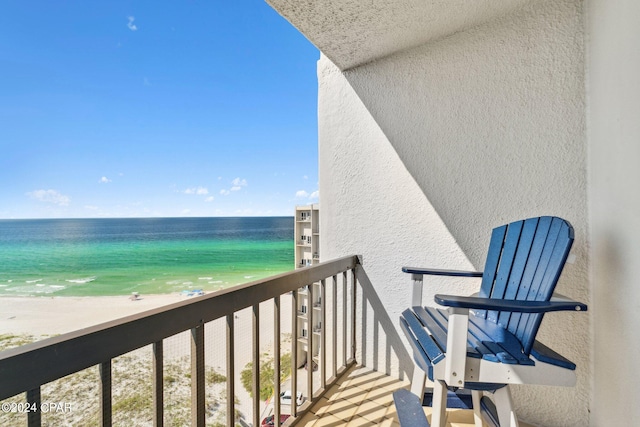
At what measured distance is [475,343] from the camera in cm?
113

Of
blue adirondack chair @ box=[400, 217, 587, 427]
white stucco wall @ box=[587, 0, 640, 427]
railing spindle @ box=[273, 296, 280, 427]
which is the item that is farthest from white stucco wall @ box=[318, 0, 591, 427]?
railing spindle @ box=[273, 296, 280, 427]

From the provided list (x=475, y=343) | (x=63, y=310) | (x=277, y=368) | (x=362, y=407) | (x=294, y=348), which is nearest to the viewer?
(x=475, y=343)

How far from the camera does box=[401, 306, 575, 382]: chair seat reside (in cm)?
101

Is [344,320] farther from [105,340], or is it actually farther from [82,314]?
[82,314]

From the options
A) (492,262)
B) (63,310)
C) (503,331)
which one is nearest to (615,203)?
(492,262)

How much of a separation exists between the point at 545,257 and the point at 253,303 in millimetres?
1247

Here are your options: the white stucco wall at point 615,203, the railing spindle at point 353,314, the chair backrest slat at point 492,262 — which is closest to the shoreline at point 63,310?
the railing spindle at point 353,314

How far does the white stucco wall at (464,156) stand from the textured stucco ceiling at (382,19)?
0.10 metres

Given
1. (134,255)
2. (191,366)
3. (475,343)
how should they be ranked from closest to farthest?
(191,366) < (475,343) < (134,255)

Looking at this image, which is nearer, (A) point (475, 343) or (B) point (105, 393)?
(B) point (105, 393)

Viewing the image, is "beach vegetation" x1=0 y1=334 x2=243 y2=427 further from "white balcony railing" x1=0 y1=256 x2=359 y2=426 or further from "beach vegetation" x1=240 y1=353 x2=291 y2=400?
"beach vegetation" x1=240 y1=353 x2=291 y2=400

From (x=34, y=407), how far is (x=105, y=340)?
0.16 metres

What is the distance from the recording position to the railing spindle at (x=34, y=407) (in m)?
0.61

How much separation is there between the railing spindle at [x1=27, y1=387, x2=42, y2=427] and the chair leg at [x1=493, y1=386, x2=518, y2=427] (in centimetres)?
143
